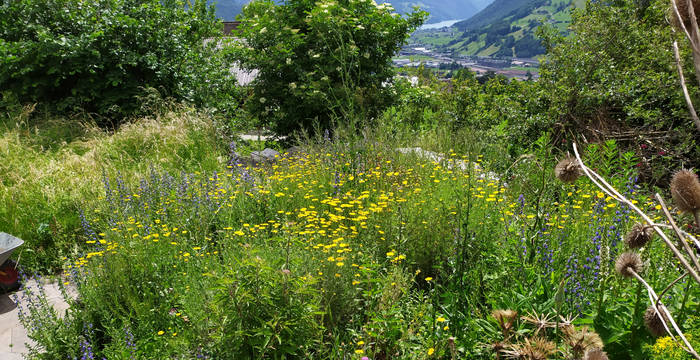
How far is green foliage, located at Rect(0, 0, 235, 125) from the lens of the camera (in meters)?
8.34

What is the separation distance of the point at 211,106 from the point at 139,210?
507 centimetres

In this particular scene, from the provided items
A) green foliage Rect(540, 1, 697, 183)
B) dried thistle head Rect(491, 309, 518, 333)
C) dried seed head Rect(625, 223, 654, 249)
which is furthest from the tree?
dried seed head Rect(625, 223, 654, 249)

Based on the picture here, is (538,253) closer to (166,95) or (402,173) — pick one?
(402,173)

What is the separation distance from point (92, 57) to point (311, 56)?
431 centimetres

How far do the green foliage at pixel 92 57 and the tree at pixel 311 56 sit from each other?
1.60 meters

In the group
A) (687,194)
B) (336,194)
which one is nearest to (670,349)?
(687,194)

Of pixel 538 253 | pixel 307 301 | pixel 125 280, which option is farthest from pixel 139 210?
pixel 538 253

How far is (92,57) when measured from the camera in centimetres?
852

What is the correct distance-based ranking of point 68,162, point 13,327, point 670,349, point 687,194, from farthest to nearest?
point 68,162 < point 13,327 < point 670,349 < point 687,194

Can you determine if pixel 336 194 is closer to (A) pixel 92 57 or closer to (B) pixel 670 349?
(B) pixel 670 349

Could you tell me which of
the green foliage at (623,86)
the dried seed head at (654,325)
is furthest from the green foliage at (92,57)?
the dried seed head at (654,325)

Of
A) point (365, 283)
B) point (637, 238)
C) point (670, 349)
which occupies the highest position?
point (637, 238)

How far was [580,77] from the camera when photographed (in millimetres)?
6758

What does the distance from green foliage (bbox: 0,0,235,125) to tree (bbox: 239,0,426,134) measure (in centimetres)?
160
